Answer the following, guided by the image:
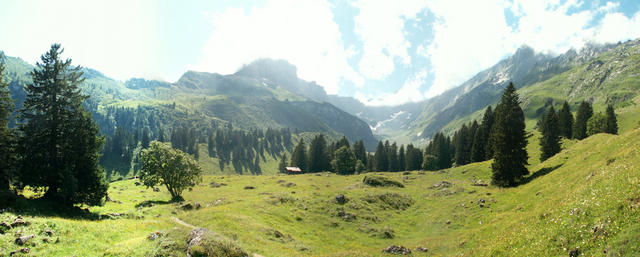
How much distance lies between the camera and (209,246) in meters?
17.9

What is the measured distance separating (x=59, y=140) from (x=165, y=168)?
88.0 feet

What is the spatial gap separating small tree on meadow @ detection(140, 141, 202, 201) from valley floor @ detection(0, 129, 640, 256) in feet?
19.7

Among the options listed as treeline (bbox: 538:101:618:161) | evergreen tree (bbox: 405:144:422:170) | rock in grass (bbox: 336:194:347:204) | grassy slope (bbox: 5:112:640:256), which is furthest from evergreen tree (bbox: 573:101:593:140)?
rock in grass (bbox: 336:194:347:204)

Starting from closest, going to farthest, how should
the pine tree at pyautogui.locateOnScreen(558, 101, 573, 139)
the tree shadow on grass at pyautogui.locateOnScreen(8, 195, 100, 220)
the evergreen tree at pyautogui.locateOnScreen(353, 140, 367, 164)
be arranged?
the tree shadow on grass at pyautogui.locateOnScreen(8, 195, 100, 220)
the pine tree at pyautogui.locateOnScreen(558, 101, 573, 139)
the evergreen tree at pyautogui.locateOnScreen(353, 140, 367, 164)

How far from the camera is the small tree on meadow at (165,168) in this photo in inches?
2424

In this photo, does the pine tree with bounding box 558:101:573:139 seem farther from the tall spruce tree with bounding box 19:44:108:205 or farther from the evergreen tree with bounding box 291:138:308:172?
the tall spruce tree with bounding box 19:44:108:205

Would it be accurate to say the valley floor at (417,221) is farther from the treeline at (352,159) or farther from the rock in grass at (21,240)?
the treeline at (352,159)

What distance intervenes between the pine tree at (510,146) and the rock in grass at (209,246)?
167 feet

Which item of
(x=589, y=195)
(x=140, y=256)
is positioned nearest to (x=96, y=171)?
(x=140, y=256)

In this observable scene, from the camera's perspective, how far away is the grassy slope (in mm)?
16469

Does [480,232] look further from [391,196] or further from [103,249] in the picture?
[103,249]

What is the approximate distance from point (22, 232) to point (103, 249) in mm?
5141

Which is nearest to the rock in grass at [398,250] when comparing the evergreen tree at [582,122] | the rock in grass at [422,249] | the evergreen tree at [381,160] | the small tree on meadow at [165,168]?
the rock in grass at [422,249]

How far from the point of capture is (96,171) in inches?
1462
